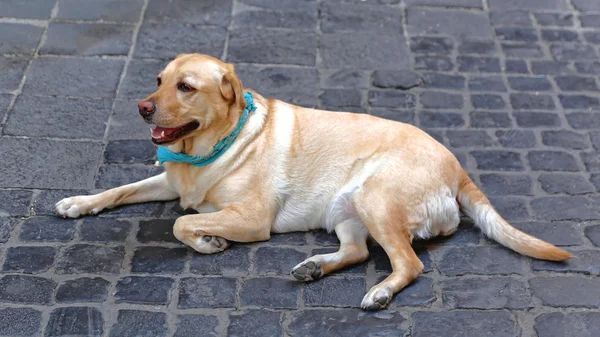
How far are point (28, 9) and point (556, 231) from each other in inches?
206

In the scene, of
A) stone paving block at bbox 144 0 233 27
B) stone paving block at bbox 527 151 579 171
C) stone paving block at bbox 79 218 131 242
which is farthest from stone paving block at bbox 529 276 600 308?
stone paving block at bbox 144 0 233 27

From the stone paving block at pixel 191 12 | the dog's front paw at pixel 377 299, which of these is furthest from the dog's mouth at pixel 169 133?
the stone paving block at pixel 191 12

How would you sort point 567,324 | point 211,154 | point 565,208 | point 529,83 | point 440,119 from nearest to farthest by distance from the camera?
point 567,324
point 211,154
point 565,208
point 440,119
point 529,83

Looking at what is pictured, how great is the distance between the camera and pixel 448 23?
25.5 feet

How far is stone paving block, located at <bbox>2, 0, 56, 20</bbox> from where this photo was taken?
Answer: 294 inches

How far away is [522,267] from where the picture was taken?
4875 mm

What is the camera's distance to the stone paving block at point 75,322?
429cm

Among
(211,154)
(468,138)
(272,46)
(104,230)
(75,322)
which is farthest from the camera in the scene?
(272,46)

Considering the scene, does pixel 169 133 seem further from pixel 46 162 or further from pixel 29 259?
pixel 46 162

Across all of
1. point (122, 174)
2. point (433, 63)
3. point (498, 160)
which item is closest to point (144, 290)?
point (122, 174)

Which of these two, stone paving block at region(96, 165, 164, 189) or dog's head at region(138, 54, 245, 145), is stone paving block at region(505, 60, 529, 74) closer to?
dog's head at region(138, 54, 245, 145)

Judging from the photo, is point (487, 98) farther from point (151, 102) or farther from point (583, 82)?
point (151, 102)

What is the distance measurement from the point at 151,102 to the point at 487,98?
3.18 m

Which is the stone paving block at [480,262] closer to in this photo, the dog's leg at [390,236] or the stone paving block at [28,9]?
the dog's leg at [390,236]
